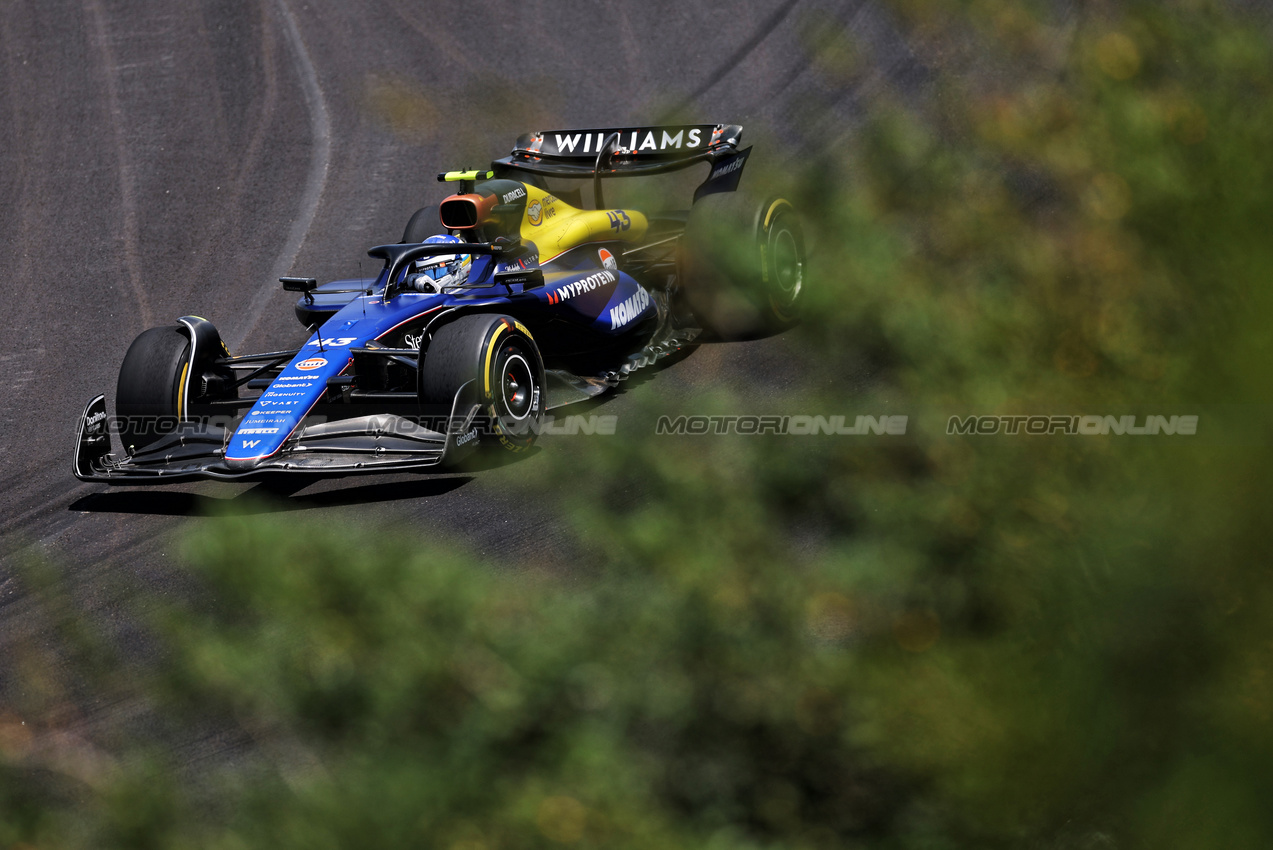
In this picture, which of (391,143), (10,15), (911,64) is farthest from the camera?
(10,15)

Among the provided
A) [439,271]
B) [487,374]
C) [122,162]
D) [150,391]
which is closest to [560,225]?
[439,271]

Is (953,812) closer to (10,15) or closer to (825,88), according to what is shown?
(825,88)

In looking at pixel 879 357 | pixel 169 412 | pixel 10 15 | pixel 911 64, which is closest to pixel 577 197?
pixel 169 412

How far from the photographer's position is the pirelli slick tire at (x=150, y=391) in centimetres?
759

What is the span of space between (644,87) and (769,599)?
44.6 ft

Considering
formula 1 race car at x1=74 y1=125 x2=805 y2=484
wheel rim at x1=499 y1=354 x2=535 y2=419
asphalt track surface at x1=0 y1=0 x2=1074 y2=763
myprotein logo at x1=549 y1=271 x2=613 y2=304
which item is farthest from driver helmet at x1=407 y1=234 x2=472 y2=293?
asphalt track surface at x1=0 y1=0 x2=1074 y2=763

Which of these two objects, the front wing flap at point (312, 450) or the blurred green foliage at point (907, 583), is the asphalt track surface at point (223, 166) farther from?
the blurred green foliage at point (907, 583)

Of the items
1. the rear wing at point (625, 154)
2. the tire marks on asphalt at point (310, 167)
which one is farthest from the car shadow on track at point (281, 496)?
the rear wing at point (625, 154)

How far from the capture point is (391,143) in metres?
14.3

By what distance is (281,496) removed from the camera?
736cm

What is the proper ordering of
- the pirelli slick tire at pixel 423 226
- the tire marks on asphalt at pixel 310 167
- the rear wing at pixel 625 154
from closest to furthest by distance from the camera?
the rear wing at pixel 625 154 → the pirelli slick tire at pixel 423 226 → the tire marks on asphalt at pixel 310 167

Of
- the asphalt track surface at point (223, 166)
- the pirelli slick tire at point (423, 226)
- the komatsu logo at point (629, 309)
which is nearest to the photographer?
the asphalt track surface at point (223, 166)

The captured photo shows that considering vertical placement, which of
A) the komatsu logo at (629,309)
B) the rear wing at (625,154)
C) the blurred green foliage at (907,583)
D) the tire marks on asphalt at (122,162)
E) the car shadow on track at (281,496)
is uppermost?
the tire marks on asphalt at (122,162)

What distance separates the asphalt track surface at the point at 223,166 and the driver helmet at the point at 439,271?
1.20m
